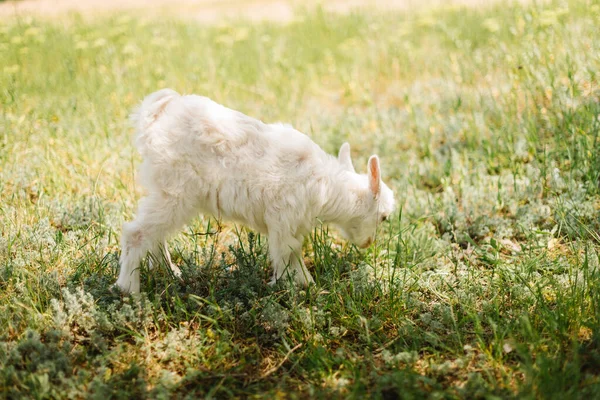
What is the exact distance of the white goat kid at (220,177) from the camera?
3391 mm

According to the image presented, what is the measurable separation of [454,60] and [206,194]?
456 cm

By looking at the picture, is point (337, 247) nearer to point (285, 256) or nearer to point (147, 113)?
point (285, 256)

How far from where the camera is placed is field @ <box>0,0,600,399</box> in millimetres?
2854

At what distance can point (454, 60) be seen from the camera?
22.6 feet

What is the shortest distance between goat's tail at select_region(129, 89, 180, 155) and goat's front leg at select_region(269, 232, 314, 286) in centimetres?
100

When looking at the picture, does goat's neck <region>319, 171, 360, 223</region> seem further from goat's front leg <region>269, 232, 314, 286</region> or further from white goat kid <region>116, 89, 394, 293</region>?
goat's front leg <region>269, 232, 314, 286</region>

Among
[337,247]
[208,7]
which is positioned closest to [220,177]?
[337,247]

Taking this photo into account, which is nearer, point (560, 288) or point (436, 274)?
point (560, 288)

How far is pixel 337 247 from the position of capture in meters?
4.26

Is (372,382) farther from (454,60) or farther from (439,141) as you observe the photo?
(454,60)

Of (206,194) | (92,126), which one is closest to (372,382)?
(206,194)

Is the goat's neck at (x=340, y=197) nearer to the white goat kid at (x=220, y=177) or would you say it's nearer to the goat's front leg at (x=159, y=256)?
the white goat kid at (x=220, y=177)

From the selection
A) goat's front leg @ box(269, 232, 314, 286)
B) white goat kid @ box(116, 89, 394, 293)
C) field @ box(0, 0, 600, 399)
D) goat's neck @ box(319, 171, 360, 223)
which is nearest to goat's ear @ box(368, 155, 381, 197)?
white goat kid @ box(116, 89, 394, 293)

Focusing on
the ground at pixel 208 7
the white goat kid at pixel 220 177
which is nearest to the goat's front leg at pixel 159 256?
the white goat kid at pixel 220 177
